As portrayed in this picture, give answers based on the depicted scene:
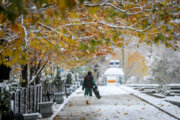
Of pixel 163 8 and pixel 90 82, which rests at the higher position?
pixel 163 8

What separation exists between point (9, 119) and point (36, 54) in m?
6.81

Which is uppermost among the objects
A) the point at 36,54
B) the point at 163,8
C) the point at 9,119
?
the point at 163,8

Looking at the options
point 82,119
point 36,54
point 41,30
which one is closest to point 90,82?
point 36,54

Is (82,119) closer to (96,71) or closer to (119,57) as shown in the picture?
(96,71)

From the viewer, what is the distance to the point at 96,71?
47.7 m

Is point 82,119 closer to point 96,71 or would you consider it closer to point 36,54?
point 36,54

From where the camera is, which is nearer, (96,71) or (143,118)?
(143,118)

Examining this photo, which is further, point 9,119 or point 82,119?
point 82,119

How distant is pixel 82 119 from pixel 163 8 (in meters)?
5.13

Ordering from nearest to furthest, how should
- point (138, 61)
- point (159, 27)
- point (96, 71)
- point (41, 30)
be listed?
1. point (41, 30)
2. point (159, 27)
3. point (96, 71)
4. point (138, 61)

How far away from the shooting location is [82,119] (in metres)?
10.0

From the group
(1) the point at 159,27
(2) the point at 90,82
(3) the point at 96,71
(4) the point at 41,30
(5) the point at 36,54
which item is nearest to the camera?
(4) the point at 41,30

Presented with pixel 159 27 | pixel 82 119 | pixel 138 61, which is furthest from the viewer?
pixel 138 61

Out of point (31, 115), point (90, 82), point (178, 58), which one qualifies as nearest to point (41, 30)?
point (31, 115)
